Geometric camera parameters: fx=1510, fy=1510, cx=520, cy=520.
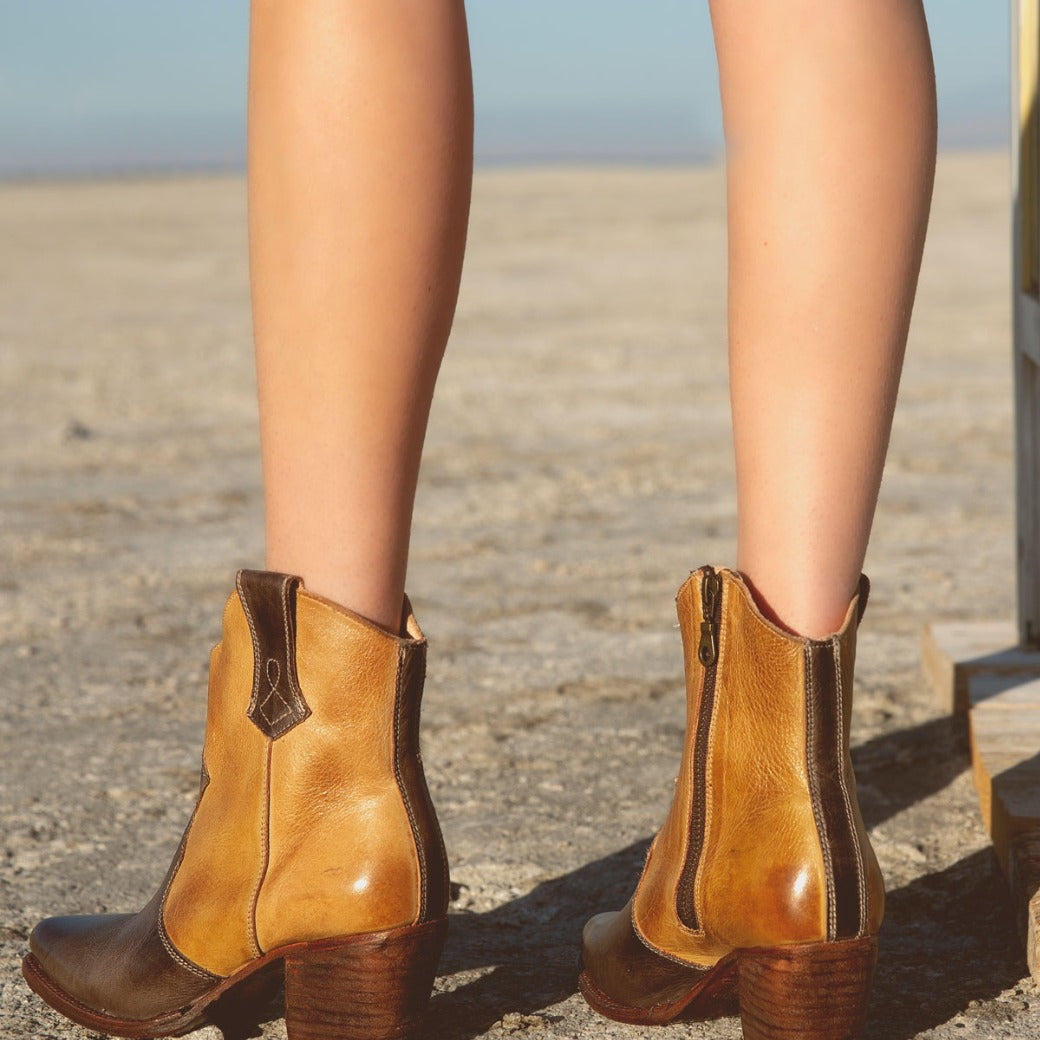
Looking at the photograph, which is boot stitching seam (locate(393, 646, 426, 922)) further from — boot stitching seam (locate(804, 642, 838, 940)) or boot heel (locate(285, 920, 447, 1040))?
boot stitching seam (locate(804, 642, 838, 940))

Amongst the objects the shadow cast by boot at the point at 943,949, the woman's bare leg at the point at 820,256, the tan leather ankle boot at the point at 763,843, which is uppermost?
the woman's bare leg at the point at 820,256

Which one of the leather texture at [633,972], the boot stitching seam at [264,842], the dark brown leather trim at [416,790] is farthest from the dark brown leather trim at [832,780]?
the boot stitching seam at [264,842]

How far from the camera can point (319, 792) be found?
1.19 meters

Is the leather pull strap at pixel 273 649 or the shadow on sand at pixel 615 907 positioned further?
the shadow on sand at pixel 615 907

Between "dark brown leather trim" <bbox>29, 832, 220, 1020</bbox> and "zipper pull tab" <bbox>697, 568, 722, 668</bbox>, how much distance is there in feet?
1.53

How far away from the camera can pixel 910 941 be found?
1.44 m

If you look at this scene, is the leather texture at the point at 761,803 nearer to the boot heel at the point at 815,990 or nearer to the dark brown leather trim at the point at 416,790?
the boot heel at the point at 815,990

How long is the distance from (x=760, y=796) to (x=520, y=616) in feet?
5.35

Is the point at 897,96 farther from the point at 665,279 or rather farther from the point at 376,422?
the point at 665,279

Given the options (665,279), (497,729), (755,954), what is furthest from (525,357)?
(755,954)

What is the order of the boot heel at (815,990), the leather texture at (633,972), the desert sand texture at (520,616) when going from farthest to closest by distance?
1. the desert sand texture at (520,616)
2. the leather texture at (633,972)
3. the boot heel at (815,990)

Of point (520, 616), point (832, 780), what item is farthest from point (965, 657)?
point (832, 780)

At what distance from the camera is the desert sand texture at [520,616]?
1494 millimetres

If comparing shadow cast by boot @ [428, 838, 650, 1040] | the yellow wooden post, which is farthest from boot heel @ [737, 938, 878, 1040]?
the yellow wooden post
